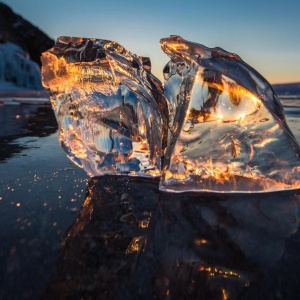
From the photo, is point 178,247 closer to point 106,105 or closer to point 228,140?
point 228,140

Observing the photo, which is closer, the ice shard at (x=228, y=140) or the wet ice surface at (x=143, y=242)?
the wet ice surface at (x=143, y=242)

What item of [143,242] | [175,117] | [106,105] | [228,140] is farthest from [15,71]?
[143,242]

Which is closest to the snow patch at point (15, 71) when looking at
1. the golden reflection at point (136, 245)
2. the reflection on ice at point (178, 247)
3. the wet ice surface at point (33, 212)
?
the wet ice surface at point (33, 212)

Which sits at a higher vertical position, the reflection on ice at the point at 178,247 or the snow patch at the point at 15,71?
the reflection on ice at the point at 178,247

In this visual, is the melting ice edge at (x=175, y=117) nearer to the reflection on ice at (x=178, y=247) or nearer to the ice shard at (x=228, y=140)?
the ice shard at (x=228, y=140)

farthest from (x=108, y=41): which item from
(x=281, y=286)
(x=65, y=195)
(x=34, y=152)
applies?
(x=281, y=286)

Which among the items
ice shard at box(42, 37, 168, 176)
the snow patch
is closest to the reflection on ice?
ice shard at box(42, 37, 168, 176)

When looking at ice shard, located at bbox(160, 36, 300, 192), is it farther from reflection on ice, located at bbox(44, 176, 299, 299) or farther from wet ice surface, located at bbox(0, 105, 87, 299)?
wet ice surface, located at bbox(0, 105, 87, 299)
